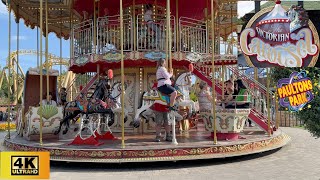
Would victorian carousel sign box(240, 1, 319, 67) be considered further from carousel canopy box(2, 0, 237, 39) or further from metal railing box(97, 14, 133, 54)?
carousel canopy box(2, 0, 237, 39)

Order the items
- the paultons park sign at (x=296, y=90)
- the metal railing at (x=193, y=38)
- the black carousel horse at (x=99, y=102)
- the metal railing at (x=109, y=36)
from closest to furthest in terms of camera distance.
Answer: the paultons park sign at (x=296, y=90) → the black carousel horse at (x=99, y=102) → the metal railing at (x=109, y=36) → the metal railing at (x=193, y=38)

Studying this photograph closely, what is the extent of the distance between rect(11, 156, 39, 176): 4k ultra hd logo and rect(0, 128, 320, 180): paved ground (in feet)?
2.63

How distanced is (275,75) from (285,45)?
1070mm

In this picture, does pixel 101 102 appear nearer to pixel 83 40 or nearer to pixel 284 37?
pixel 83 40

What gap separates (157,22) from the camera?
560 inches

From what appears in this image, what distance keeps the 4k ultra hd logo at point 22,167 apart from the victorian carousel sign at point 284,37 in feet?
18.0

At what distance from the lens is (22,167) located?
7695 mm

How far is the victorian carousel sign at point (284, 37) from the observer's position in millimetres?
6012

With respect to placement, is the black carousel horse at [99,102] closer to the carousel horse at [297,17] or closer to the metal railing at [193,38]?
the metal railing at [193,38]

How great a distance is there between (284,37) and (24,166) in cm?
611

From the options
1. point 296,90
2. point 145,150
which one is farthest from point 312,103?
point 145,150

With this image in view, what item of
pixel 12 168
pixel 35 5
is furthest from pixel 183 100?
pixel 35 5

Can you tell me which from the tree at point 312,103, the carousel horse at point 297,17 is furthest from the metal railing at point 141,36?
the tree at point 312,103

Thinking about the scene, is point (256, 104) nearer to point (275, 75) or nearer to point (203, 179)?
point (203, 179)
